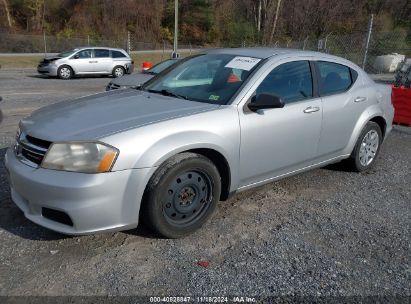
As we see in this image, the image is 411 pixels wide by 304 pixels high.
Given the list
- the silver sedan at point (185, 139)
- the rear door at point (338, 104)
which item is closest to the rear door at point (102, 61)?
the silver sedan at point (185, 139)

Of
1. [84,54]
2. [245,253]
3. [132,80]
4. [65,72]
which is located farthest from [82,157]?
[84,54]

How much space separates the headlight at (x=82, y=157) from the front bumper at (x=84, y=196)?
5 centimetres

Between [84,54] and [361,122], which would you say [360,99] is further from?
[84,54]

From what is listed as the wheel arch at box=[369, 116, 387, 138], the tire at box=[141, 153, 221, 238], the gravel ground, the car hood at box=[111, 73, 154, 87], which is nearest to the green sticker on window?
the tire at box=[141, 153, 221, 238]

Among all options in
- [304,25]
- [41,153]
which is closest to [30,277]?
[41,153]

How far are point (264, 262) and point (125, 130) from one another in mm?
1489

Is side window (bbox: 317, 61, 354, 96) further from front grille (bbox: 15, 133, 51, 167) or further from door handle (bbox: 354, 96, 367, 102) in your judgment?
front grille (bbox: 15, 133, 51, 167)

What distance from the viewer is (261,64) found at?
3.71 metres

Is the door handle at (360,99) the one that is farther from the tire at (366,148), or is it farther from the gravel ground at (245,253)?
the gravel ground at (245,253)

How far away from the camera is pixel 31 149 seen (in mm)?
2973

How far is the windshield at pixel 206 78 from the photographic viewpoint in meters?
3.60

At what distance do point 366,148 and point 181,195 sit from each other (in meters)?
2.94

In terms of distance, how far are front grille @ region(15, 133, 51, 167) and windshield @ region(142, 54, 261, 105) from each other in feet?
4.44

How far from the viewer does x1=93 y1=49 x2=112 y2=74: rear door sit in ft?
58.9
